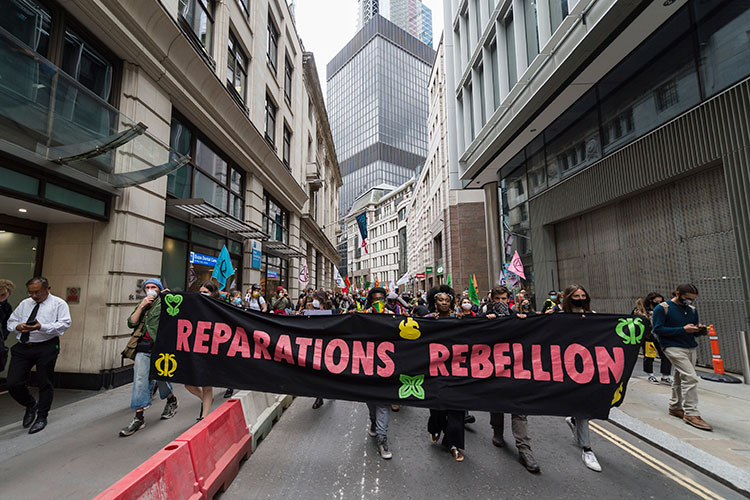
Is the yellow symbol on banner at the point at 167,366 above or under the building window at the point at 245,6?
under

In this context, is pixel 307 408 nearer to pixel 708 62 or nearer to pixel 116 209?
pixel 116 209

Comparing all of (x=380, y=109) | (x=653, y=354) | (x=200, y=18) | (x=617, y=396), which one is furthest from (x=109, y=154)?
(x=380, y=109)

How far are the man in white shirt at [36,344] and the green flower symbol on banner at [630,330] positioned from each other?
7278 mm

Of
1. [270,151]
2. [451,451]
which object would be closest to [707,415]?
[451,451]

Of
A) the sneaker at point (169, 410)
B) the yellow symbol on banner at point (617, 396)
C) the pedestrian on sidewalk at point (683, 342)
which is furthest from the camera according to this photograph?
the sneaker at point (169, 410)

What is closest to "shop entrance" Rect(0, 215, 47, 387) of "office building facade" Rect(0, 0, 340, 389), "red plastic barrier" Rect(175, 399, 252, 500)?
"office building facade" Rect(0, 0, 340, 389)

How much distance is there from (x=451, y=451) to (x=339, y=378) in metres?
1.68

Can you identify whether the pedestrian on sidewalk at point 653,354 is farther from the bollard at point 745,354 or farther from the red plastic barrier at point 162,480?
the red plastic barrier at point 162,480

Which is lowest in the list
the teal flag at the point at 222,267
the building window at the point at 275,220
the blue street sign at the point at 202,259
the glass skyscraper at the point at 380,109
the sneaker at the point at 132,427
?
the sneaker at the point at 132,427

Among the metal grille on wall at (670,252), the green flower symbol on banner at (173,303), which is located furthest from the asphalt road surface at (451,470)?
the metal grille on wall at (670,252)

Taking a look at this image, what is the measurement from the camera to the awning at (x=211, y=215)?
9.23 m

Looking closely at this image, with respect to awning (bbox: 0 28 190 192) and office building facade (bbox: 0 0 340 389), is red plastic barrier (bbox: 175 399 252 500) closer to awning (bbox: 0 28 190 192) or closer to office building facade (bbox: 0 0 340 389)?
office building facade (bbox: 0 0 340 389)

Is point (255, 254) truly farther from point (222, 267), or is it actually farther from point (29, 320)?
point (29, 320)

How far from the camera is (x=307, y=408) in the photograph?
6406mm
